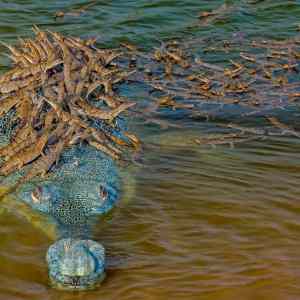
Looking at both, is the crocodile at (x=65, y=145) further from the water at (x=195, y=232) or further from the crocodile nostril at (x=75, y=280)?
the water at (x=195, y=232)

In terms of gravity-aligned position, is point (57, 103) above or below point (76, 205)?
above

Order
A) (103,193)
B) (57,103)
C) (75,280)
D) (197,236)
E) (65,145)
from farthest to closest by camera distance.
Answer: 1. (57,103)
2. (65,145)
3. (103,193)
4. (197,236)
5. (75,280)

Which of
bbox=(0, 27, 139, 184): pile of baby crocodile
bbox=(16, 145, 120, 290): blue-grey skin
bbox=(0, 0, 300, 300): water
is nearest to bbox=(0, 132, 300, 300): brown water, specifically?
bbox=(0, 0, 300, 300): water

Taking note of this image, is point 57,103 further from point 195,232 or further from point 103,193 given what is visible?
point 195,232

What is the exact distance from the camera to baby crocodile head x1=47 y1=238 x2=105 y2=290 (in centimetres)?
431

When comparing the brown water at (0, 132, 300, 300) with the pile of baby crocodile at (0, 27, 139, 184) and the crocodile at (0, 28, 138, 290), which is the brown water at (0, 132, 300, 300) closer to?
the crocodile at (0, 28, 138, 290)

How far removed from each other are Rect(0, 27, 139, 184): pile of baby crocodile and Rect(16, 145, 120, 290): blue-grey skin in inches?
5.3

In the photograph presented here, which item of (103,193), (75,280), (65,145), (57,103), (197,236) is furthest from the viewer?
(57,103)

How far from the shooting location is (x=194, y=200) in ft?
18.8

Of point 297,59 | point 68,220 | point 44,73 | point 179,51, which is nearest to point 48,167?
point 68,220

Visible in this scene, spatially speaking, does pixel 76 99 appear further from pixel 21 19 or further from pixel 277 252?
pixel 21 19

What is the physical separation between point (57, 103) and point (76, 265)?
100 inches

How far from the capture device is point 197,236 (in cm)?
515

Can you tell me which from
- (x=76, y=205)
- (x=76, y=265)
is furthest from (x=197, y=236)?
(x=76, y=265)
